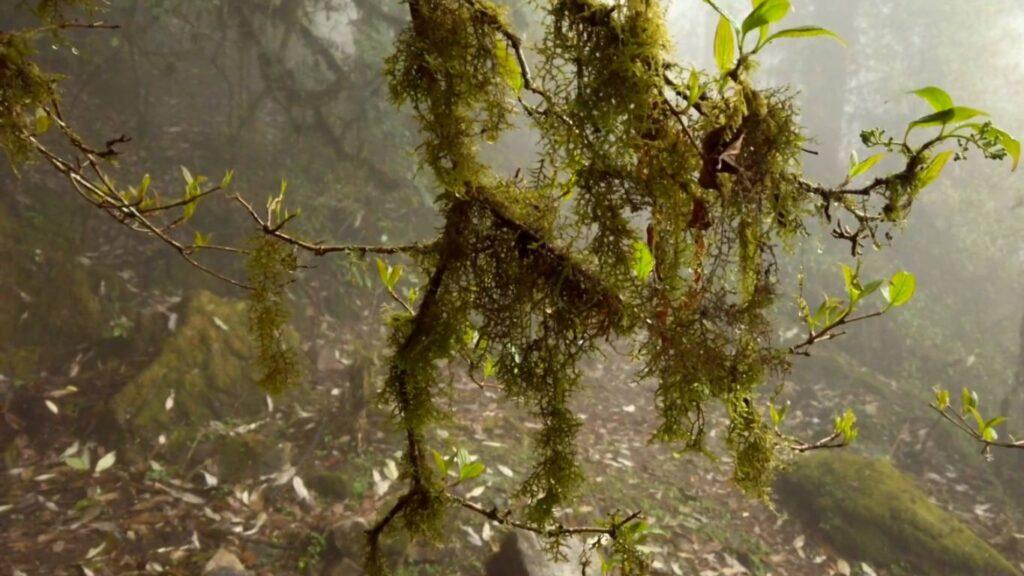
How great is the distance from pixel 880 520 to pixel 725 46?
538 centimetres

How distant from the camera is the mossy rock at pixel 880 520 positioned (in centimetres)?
491

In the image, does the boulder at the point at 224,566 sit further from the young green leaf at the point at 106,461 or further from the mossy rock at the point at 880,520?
the mossy rock at the point at 880,520

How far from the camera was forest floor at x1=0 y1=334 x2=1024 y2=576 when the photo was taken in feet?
11.6

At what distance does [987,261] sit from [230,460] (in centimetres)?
1266

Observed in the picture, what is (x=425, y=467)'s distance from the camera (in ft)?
5.09

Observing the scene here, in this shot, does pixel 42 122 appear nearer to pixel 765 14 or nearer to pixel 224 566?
pixel 765 14

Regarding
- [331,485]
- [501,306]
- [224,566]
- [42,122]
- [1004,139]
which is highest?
[42,122]

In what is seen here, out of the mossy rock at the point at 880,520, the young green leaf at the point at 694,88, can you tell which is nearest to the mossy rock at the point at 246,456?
the mossy rock at the point at 880,520

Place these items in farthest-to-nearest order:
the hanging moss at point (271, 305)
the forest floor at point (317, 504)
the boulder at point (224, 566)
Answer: the forest floor at point (317, 504)
the boulder at point (224, 566)
the hanging moss at point (271, 305)

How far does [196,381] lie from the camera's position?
4867 mm

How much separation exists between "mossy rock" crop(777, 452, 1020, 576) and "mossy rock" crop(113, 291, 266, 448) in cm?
452

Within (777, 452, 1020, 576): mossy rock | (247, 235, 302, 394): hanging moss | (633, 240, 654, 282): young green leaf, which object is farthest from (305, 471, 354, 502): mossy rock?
(633, 240, 654, 282): young green leaf

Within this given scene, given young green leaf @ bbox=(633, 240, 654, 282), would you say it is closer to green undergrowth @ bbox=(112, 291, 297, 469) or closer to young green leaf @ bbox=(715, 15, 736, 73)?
young green leaf @ bbox=(715, 15, 736, 73)

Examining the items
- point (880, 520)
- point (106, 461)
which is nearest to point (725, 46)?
point (106, 461)
